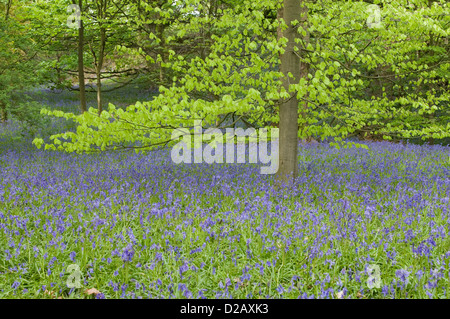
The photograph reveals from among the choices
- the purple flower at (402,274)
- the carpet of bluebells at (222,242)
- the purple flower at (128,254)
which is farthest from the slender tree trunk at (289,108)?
the purple flower at (128,254)

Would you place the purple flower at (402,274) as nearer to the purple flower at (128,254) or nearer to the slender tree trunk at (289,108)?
the purple flower at (128,254)

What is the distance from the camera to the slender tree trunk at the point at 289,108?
6.19 metres

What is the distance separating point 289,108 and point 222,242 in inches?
122

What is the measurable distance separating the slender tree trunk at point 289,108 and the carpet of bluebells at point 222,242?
0.42 m

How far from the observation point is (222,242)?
4281 millimetres

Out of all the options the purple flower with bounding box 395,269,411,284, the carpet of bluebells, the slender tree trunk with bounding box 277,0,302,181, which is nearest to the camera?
the purple flower with bounding box 395,269,411,284

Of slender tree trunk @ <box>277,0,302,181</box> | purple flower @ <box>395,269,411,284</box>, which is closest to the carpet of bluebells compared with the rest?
purple flower @ <box>395,269,411,284</box>

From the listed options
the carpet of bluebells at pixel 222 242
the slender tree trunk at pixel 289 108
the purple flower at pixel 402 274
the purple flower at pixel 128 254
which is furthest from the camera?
the slender tree trunk at pixel 289 108

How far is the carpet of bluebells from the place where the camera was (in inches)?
132

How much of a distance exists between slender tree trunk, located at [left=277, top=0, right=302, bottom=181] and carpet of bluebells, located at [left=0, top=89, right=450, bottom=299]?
42 cm

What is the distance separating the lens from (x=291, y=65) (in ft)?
21.0

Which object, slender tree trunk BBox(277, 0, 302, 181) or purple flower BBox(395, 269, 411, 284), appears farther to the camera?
slender tree trunk BBox(277, 0, 302, 181)

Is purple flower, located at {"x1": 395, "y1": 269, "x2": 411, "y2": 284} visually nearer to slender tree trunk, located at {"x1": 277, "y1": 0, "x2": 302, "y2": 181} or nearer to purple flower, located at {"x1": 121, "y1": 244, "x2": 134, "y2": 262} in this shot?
purple flower, located at {"x1": 121, "y1": 244, "x2": 134, "y2": 262}
